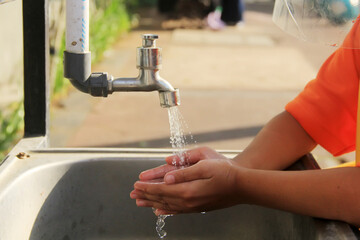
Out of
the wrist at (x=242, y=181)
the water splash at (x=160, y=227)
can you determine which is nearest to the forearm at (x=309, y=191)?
the wrist at (x=242, y=181)

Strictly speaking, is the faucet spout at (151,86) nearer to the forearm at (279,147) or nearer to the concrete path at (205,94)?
the forearm at (279,147)

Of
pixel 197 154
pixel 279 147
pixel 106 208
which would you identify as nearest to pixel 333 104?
pixel 279 147

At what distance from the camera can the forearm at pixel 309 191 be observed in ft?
3.58

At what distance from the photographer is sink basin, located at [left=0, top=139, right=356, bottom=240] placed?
54.3 inches

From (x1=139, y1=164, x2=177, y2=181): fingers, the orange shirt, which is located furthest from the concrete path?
(x1=139, y1=164, x2=177, y2=181): fingers

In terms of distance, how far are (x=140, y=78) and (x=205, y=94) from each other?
3.45 m

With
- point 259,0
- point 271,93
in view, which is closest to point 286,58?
point 271,93

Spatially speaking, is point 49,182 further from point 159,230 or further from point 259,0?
point 259,0

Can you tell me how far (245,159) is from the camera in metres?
1.44

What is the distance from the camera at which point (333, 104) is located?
1416 millimetres

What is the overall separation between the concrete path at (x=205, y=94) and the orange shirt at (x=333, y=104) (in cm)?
189

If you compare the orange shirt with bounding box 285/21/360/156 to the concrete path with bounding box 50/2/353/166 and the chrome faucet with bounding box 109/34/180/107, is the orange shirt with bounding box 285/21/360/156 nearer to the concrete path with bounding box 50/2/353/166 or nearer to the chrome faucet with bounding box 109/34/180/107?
the chrome faucet with bounding box 109/34/180/107

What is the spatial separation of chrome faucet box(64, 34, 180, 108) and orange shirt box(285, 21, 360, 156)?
380 millimetres

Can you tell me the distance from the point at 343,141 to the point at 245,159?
24 cm
